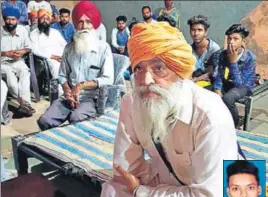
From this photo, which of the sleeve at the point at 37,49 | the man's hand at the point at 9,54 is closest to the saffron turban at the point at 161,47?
the sleeve at the point at 37,49

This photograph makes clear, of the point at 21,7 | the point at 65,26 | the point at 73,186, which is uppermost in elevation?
the point at 21,7

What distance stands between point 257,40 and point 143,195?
51 centimetres

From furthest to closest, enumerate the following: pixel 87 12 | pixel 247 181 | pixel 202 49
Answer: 1. pixel 87 12
2. pixel 202 49
3. pixel 247 181

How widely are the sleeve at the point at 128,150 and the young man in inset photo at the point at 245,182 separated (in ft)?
1.07

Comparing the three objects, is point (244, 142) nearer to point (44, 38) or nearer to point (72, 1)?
point (44, 38)

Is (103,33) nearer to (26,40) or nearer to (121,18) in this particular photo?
(121,18)

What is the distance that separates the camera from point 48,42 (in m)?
2.19

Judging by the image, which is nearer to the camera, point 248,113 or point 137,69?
point 137,69

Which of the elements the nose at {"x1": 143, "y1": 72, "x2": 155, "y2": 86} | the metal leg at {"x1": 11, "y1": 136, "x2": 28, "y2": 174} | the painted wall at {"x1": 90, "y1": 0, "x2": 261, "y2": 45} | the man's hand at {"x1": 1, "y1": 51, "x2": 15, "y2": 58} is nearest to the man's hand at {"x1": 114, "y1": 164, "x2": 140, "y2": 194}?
the nose at {"x1": 143, "y1": 72, "x2": 155, "y2": 86}

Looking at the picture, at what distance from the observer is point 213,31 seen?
1562 millimetres

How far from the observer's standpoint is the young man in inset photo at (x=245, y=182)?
2.70ft

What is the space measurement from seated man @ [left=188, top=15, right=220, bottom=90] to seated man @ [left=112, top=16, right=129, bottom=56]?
0.69 meters

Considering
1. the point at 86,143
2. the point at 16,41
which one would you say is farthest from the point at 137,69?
the point at 16,41

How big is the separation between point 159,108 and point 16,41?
5.11 ft
